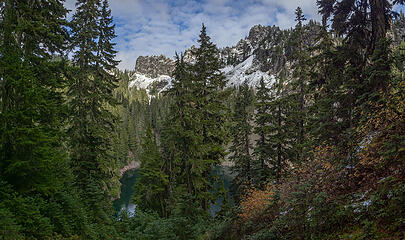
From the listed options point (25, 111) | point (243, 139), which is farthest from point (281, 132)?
point (25, 111)

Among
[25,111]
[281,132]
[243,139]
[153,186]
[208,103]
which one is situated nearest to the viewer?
[25,111]

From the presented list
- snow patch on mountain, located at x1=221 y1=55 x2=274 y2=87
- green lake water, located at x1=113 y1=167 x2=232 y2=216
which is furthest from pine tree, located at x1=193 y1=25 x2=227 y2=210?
snow patch on mountain, located at x1=221 y1=55 x2=274 y2=87

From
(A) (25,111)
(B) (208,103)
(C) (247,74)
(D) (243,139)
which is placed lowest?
(D) (243,139)

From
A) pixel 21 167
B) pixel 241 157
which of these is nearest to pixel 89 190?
pixel 21 167

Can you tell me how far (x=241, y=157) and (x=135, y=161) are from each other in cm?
5924

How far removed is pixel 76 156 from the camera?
13508 mm

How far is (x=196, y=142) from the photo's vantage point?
14.2 m

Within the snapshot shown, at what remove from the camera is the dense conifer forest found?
6.32 meters

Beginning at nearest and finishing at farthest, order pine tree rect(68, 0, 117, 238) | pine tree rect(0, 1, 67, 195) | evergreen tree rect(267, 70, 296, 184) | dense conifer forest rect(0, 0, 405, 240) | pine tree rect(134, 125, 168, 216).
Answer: dense conifer forest rect(0, 0, 405, 240) → pine tree rect(0, 1, 67, 195) → pine tree rect(68, 0, 117, 238) → pine tree rect(134, 125, 168, 216) → evergreen tree rect(267, 70, 296, 184)

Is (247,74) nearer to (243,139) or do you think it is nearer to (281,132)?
(243,139)

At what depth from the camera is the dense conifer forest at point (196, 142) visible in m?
6.32

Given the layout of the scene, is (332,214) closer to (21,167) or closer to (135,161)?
(21,167)

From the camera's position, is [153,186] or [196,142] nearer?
[196,142]

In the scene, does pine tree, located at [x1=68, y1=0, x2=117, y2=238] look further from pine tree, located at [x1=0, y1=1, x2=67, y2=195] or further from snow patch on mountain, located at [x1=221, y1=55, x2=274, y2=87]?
snow patch on mountain, located at [x1=221, y1=55, x2=274, y2=87]
